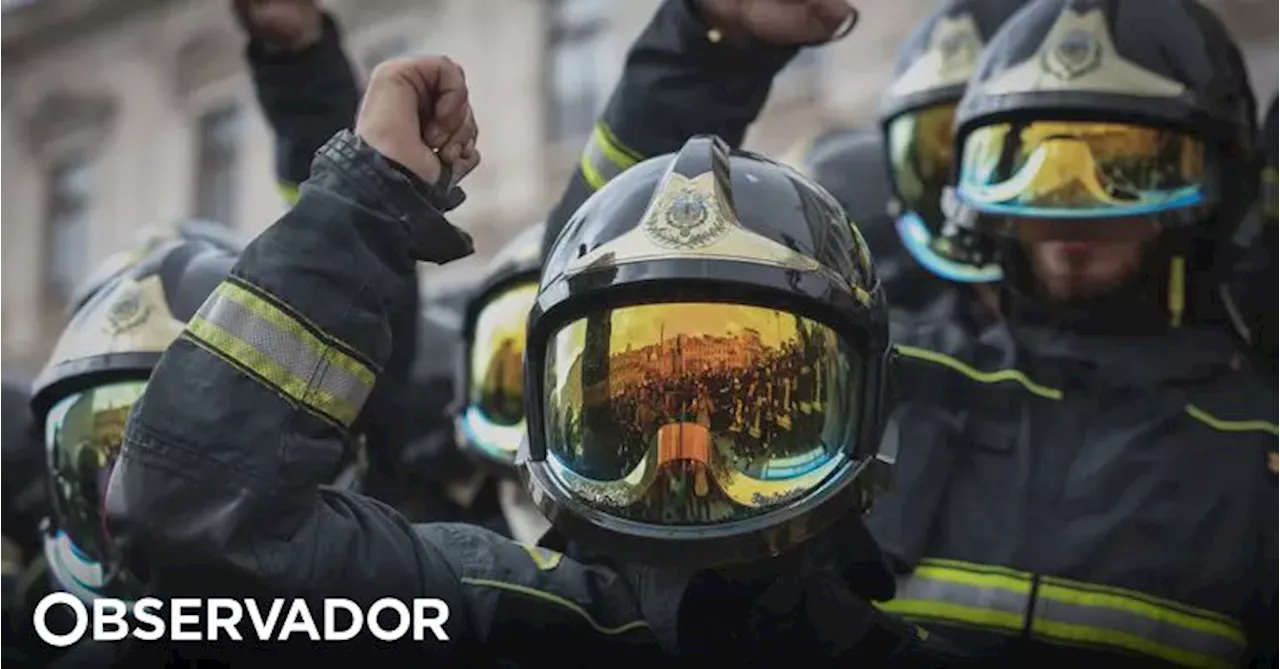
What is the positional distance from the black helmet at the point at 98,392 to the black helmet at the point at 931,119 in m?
1.26

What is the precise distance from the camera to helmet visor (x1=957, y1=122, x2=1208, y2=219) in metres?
2.61

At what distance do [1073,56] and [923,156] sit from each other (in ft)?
2.21

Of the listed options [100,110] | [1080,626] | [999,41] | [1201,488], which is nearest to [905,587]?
[1080,626]

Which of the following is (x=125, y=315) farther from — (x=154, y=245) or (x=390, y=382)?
(x=390, y=382)

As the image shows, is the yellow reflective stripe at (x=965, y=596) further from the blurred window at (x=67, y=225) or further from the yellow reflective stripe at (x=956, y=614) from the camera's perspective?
the blurred window at (x=67, y=225)

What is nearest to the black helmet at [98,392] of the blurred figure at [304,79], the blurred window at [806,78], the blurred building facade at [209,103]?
the blurred figure at [304,79]

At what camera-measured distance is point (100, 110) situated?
475 inches

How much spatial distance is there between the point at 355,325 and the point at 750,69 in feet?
2.70

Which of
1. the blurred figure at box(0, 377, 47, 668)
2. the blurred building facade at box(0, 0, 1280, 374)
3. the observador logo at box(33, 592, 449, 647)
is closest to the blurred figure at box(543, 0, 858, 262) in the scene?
the observador logo at box(33, 592, 449, 647)

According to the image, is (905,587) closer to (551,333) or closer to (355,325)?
(551,333)

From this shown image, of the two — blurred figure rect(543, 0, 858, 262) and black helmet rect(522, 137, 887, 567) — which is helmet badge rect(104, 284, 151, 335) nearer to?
blurred figure rect(543, 0, 858, 262)

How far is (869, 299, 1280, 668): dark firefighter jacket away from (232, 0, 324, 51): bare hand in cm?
106

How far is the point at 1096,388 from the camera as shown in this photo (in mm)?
2523

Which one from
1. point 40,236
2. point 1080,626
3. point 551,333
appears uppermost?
point 551,333
